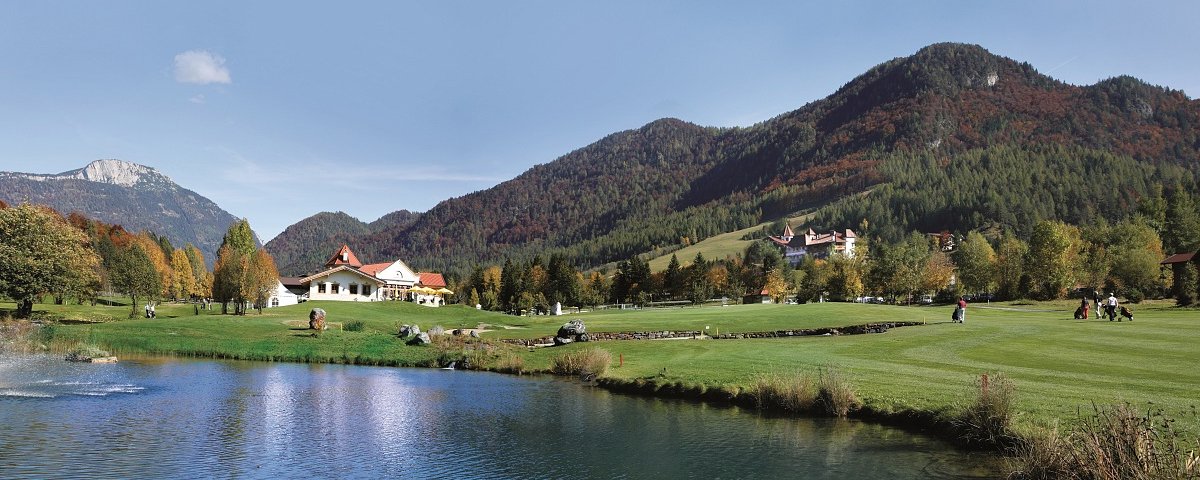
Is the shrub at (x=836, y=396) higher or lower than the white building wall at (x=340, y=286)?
lower

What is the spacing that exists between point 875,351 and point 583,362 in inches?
585

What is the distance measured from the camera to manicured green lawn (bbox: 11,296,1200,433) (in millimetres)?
21969

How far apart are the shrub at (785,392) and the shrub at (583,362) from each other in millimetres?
10541

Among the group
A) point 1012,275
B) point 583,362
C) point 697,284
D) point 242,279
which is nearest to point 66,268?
point 242,279

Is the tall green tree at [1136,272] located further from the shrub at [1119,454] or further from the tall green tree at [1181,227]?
the shrub at [1119,454]

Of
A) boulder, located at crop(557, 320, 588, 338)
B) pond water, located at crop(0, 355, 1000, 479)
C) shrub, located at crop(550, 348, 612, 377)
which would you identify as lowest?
pond water, located at crop(0, 355, 1000, 479)

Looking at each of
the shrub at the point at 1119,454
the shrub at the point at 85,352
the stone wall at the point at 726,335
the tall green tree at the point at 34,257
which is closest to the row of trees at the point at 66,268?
the tall green tree at the point at 34,257

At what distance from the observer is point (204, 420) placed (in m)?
23.9

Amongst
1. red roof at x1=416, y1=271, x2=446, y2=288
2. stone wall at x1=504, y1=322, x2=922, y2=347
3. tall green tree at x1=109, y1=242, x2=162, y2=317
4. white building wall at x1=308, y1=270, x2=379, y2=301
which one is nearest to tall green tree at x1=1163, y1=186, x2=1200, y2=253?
stone wall at x1=504, y1=322, x2=922, y2=347

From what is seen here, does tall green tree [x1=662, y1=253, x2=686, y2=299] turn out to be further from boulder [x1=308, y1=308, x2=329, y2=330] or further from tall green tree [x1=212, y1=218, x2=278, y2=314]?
boulder [x1=308, y1=308, x2=329, y2=330]

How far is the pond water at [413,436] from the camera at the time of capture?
18.2 metres

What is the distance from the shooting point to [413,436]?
22.5 m

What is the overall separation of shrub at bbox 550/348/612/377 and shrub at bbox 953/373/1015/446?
18934mm

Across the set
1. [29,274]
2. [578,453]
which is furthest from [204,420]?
[29,274]
